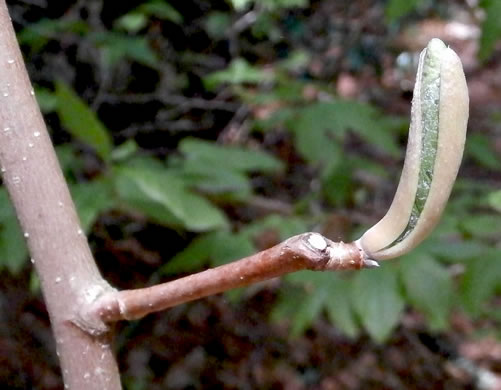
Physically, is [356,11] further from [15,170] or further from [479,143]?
[15,170]

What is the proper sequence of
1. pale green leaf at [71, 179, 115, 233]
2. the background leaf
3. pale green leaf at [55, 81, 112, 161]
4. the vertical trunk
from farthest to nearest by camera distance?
the background leaf, pale green leaf at [55, 81, 112, 161], pale green leaf at [71, 179, 115, 233], the vertical trunk

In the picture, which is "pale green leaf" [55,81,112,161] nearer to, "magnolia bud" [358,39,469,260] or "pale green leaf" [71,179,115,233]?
"pale green leaf" [71,179,115,233]

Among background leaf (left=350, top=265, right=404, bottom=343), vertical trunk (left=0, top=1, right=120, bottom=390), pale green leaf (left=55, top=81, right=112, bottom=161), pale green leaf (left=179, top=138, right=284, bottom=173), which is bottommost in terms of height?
background leaf (left=350, top=265, right=404, bottom=343)

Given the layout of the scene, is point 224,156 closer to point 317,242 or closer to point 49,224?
point 49,224

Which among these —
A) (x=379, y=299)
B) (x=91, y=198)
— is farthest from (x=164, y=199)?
(x=379, y=299)

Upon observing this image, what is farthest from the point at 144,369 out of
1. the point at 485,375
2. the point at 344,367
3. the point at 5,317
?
the point at 485,375

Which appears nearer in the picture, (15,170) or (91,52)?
(15,170)

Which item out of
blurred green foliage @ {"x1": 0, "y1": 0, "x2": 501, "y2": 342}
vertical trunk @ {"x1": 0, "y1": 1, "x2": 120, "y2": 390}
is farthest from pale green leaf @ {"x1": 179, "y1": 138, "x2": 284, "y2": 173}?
vertical trunk @ {"x1": 0, "y1": 1, "x2": 120, "y2": 390}

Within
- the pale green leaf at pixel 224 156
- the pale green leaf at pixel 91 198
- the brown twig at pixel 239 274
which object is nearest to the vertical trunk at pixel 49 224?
the brown twig at pixel 239 274
